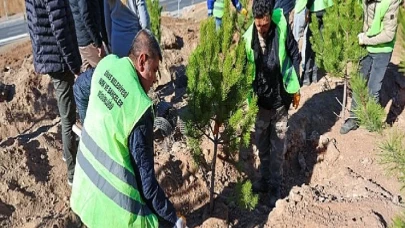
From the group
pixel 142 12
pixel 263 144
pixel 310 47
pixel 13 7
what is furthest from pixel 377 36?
pixel 13 7

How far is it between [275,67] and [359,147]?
6.11ft

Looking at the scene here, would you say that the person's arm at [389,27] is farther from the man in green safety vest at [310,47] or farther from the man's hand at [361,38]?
the man in green safety vest at [310,47]

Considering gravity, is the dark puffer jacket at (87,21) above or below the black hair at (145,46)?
below

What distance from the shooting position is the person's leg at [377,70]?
5.52m

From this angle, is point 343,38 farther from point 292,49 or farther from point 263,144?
point 263,144

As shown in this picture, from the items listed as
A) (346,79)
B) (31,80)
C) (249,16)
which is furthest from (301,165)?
(31,80)

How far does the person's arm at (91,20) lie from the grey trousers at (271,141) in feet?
5.22

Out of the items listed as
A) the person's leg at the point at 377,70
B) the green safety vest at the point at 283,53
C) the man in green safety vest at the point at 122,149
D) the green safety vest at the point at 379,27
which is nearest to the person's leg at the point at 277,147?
the green safety vest at the point at 283,53

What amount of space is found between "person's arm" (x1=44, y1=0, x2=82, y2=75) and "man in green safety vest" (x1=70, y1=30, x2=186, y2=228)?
1.20 meters

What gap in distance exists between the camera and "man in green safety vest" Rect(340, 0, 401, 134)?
511 cm

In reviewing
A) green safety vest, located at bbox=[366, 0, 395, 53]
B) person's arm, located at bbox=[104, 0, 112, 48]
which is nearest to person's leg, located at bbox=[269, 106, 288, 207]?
green safety vest, located at bbox=[366, 0, 395, 53]

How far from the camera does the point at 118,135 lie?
274 cm

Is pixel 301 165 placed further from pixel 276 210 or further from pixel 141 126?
pixel 141 126

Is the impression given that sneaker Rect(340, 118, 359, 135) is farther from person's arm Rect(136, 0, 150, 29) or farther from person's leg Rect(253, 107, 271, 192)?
person's arm Rect(136, 0, 150, 29)
